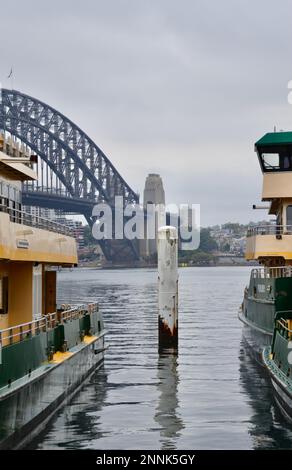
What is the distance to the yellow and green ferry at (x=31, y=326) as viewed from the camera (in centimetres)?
1933

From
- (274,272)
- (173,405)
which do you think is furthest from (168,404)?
(274,272)

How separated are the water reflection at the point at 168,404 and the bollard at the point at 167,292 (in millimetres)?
1272

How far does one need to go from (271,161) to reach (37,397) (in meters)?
19.9

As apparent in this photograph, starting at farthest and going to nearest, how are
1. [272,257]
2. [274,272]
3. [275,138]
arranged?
[275,138], [274,272], [272,257]

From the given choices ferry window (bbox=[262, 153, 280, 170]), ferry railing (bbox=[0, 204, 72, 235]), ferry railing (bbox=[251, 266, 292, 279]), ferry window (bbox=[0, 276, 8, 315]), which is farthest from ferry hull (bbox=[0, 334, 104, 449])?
ferry window (bbox=[262, 153, 280, 170])

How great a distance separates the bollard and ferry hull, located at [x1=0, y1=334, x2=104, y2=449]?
7.92 meters

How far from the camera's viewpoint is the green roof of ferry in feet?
126

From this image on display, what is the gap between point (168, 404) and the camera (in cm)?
2597

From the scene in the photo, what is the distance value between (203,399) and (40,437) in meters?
7.08

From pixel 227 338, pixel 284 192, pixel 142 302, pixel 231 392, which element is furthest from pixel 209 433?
pixel 142 302

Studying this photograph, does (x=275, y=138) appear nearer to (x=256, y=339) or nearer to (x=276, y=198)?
(x=276, y=198)

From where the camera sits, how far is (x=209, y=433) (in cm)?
2183
